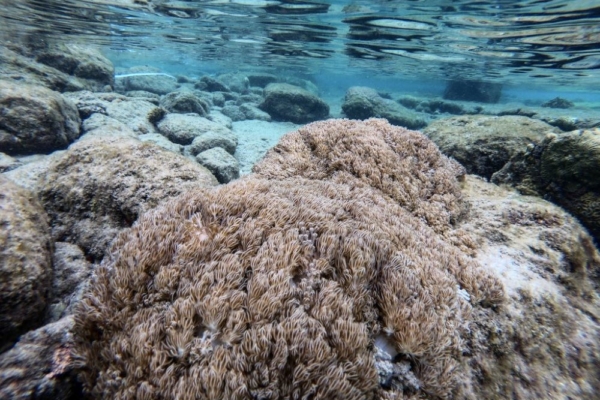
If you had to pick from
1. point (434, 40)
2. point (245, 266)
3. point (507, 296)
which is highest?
point (434, 40)

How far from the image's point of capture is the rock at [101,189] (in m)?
3.46

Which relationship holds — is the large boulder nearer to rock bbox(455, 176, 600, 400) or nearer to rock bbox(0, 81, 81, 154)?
rock bbox(455, 176, 600, 400)

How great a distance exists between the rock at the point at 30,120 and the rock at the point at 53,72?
1940mm

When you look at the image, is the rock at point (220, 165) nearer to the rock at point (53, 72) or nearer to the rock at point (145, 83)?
the rock at point (53, 72)

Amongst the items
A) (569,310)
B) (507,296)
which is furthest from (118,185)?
(569,310)

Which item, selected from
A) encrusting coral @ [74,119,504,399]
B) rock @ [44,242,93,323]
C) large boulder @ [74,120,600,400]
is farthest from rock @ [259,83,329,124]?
rock @ [44,242,93,323]

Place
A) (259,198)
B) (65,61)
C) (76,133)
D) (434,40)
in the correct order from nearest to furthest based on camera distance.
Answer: (259,198) → (76,133) → (65,61) → (434,40)

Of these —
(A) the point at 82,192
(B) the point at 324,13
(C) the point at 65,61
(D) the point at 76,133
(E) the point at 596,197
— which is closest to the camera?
(A) the point at 82,192

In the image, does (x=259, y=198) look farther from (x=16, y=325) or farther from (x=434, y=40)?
(x=434, y=40)

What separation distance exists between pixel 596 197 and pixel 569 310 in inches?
93.3

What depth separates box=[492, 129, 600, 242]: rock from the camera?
4.16 meters

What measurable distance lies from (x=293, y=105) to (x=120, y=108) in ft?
33.9

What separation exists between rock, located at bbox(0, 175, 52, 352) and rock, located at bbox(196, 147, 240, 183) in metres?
4.46

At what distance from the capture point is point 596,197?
165 inches
